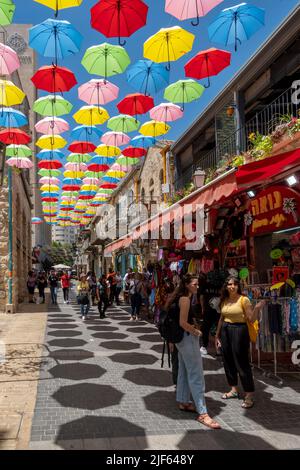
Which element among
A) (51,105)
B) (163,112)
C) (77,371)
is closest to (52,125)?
(51,105)

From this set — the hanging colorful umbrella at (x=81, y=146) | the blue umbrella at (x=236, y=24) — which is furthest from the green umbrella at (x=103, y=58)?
the hanging colorful umbrella at (x=81, y=146)

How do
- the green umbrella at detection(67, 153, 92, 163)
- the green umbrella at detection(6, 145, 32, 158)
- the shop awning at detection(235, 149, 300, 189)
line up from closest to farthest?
the shop awning at detection(235, 149, 300, 189) < the green umbrella at detection(6, 145, 32, 158) < the green umbrella at detection(67, 153, 92, 163)

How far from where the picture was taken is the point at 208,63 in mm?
10312

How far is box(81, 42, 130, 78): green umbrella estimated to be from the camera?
34.2 feet

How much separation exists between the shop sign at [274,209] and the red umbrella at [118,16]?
4248mm

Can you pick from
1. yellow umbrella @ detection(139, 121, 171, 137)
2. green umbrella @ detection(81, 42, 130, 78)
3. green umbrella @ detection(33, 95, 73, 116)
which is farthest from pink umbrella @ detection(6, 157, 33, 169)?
green umbrella @ detection(81, 42, 130, 78)

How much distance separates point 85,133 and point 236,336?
12.8 metres

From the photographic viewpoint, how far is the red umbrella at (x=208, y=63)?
10.2 metres

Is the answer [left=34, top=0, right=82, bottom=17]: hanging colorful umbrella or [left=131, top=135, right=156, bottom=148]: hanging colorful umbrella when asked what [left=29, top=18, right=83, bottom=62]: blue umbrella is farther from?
[left=131, top=135, right=156, bottom=148]: hanging colorful umbrella

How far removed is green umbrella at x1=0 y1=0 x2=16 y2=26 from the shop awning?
17.4 feet

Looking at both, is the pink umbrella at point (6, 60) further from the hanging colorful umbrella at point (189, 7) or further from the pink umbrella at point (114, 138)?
the pink umbrella at point (114, 138)

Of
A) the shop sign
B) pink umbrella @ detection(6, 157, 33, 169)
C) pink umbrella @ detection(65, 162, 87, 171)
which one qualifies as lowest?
the shop sign

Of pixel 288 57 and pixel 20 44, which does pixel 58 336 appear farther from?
pixel 20 44

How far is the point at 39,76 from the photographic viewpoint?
10.6 m
